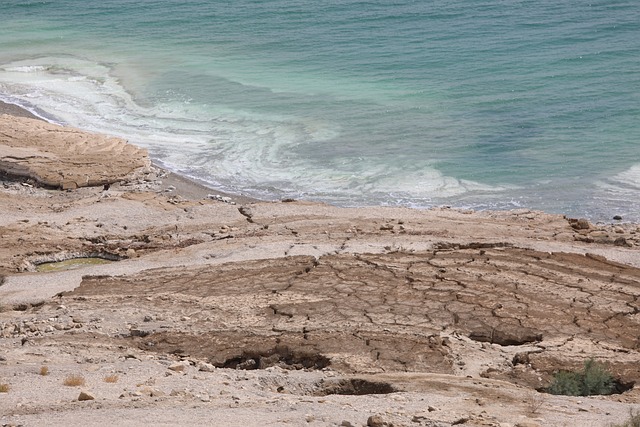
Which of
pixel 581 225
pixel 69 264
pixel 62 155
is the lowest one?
pixel 581 225

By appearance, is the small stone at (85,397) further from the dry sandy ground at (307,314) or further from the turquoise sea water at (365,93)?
the turquoise sea water at (365,93)

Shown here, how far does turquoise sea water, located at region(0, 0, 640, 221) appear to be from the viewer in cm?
2266

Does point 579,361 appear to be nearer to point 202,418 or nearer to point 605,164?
point 202,418

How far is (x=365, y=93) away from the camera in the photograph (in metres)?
28.9

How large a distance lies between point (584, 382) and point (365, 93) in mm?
19049

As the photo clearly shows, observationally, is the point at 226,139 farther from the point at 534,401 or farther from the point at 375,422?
the point at 375,422

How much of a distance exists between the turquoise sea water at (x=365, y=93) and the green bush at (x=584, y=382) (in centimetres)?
981

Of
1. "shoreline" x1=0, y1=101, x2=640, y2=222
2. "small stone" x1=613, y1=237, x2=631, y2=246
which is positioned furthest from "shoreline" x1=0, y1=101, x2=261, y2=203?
"small stone" x1=613, y1=237, x2=631, y2=246

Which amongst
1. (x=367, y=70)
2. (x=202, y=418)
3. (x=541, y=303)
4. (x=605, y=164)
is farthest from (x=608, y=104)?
(x=202, y=418)

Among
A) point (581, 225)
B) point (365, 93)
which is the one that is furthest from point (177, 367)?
point (365, 93)

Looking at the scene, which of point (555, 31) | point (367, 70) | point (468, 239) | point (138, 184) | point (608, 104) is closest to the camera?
point (468, 239)

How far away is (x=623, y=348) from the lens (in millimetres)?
11867

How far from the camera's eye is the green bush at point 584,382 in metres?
10.5

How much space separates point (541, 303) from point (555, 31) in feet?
73.1
